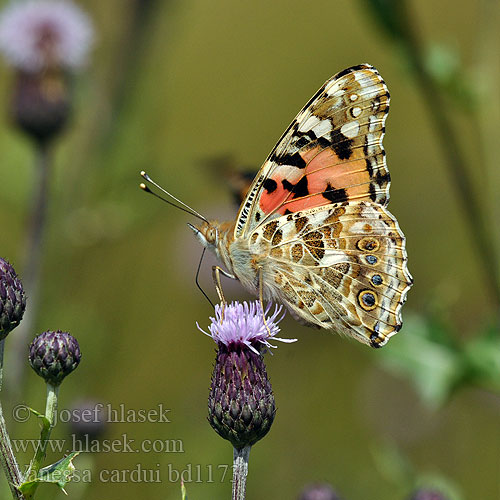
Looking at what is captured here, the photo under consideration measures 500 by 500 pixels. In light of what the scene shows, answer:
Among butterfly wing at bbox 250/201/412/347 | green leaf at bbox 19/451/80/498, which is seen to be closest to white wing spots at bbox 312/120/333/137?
butterfly wing at bbox 250/201/412/347

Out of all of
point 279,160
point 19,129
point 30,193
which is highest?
point 19,129

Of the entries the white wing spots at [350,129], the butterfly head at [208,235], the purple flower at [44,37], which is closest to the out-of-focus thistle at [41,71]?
the purple flower at [44,37]

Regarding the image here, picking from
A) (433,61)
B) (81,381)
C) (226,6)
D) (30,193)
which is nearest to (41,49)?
(30,193)

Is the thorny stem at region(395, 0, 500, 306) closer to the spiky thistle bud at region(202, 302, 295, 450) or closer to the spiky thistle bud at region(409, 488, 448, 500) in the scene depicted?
the spiky thistle bud at region(409, 488, 448, 500)

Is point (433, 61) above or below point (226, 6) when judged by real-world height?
below

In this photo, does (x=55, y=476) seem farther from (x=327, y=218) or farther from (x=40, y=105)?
(x=40, y=105)

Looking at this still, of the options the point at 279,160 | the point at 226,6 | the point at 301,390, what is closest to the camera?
the point at 279,160

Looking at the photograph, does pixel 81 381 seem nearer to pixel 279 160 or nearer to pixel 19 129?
pixel 19 129
